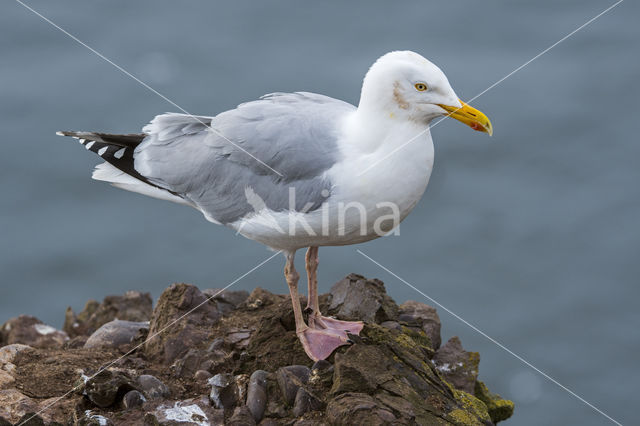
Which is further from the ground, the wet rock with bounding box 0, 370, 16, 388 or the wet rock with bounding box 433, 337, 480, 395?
the wet rock with bounding box 433, 337, 480, 395

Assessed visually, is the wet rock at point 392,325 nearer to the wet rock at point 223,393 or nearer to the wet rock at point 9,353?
the wet rock at point 223,393

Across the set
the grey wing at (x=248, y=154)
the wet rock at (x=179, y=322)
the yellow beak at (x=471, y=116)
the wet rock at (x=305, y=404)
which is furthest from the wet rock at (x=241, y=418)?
the yellow beak at (x=471, y=116)

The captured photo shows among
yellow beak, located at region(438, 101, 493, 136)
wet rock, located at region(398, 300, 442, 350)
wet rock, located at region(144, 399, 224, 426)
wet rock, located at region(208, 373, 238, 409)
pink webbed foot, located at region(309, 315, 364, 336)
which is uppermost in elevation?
yellow beak, located at region(438, 101, 493, 136)

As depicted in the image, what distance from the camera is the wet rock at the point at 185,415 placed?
5.49 m

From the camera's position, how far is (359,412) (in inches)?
204

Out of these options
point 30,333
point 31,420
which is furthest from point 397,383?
point 30,333

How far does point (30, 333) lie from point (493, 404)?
4312 mm

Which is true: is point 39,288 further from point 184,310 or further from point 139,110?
point 184,310

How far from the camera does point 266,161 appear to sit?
6.11m

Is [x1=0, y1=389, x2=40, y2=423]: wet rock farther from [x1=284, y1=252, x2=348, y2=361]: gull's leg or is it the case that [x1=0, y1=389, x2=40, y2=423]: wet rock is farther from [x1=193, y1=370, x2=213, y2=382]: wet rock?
[x1=284, y1=252, x2=348, y2=361]: gull's leg

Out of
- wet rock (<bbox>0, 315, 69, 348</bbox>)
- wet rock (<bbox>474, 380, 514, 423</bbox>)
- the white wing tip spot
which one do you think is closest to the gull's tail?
the white wing tip spot

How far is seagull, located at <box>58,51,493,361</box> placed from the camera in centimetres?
579

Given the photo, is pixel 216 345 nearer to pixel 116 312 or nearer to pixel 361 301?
pixel 361 301

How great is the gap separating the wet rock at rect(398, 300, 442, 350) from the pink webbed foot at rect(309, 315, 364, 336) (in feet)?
2.18
